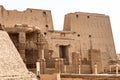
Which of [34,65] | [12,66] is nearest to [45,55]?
[34,65]

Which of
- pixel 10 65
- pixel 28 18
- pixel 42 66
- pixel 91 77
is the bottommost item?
pixel 91 77

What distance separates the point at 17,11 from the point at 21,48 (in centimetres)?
593

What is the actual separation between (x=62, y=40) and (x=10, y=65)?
39.9 feet

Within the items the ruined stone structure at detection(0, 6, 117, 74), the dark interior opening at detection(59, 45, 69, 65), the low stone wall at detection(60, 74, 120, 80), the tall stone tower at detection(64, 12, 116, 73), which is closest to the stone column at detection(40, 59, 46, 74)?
the ruined stone structure at detection(0, 6, 117, 74)

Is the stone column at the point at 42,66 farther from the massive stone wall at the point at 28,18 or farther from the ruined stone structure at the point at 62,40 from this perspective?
the massive stone wall at the point at 28,18

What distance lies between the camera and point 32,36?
25.3 meters

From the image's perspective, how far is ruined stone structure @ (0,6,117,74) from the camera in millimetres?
23672

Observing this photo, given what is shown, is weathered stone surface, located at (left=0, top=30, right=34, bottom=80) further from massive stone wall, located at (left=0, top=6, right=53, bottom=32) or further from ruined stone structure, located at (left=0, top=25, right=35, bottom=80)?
massive stone wall, located at (left=0, top=6, right=53, bottom=32)

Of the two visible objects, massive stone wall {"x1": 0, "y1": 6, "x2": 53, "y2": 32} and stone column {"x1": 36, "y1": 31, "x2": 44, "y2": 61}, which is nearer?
stone column {"x1": 36, "y1": 31, "x2": 44, "y2": 61}

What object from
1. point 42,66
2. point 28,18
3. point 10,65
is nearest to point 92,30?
point 28,18

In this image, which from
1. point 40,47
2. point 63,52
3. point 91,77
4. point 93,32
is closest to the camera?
point 91,77

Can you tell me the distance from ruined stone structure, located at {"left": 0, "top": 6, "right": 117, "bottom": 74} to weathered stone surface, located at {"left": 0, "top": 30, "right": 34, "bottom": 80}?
310cm

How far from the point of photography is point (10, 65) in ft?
58.2

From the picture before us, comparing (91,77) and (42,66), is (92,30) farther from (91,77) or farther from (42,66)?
(91,77)
